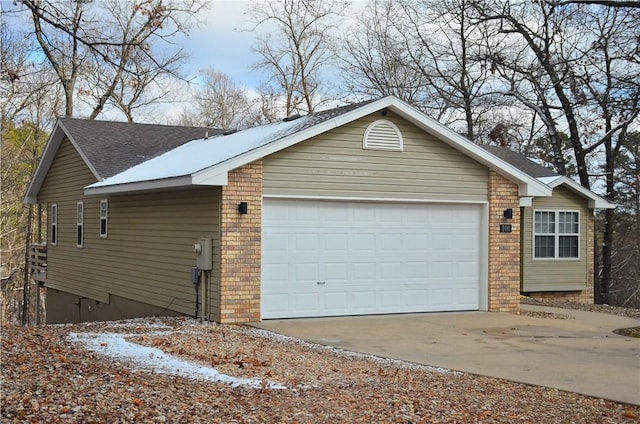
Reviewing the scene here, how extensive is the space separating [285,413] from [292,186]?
7.40 m

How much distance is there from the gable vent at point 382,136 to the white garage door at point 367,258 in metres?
1.10

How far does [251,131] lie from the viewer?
16.6 metres

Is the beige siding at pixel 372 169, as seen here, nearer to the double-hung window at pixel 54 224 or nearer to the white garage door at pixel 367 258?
the white garage door at pixel 367 258

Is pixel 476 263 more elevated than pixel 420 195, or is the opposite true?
pixel 420 195

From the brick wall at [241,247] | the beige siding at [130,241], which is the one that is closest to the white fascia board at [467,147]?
the brick wall at [241,247]

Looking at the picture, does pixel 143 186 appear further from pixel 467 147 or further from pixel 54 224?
pixel 54 224

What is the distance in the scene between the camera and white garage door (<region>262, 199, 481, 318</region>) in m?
13.7

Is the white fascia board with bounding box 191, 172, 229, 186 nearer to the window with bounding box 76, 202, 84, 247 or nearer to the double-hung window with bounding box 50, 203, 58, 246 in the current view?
the window with bounding box 76, 202, 84, 247

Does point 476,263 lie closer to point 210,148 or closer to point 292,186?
point 292,186

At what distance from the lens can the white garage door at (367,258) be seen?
45.1ft

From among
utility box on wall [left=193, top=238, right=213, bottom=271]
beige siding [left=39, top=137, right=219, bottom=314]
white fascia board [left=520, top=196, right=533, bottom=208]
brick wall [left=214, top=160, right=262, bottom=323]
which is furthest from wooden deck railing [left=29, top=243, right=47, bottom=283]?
white fascia board [left=520, top=196, right=533, bottom=208]

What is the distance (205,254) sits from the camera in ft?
43.8

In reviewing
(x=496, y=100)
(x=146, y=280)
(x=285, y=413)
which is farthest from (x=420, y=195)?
(x=496, y=100)

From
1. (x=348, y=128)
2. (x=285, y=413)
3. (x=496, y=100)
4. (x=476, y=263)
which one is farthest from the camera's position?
(x=496, y=100)
